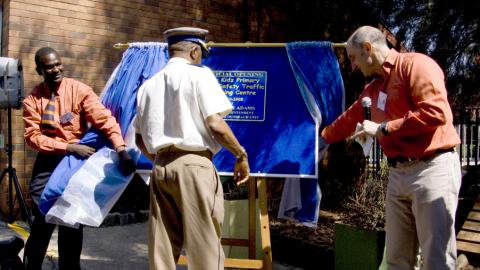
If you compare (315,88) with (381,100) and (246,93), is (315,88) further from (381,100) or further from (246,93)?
(381,100)

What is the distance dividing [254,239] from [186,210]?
143 centimetres

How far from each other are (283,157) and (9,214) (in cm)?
359

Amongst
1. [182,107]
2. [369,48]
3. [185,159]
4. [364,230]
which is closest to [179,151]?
[185,159]

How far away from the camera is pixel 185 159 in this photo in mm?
3170

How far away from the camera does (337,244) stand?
457 cm

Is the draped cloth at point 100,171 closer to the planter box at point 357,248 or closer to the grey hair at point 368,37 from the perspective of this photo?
the planter box at point 357,248

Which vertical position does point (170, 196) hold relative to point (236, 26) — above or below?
below

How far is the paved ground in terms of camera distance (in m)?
4.84

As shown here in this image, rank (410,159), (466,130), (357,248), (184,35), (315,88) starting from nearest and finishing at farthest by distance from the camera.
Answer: (410,159), (184,35), (315,88), (357,248), (466,130)

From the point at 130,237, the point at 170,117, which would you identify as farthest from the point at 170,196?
the point at 130,237

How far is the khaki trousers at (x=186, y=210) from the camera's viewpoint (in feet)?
10.3

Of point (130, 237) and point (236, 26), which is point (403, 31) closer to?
point (236, 26)

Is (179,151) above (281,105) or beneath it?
beneath

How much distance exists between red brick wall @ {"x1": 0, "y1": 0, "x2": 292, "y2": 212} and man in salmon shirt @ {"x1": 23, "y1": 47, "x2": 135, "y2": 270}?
238cm
